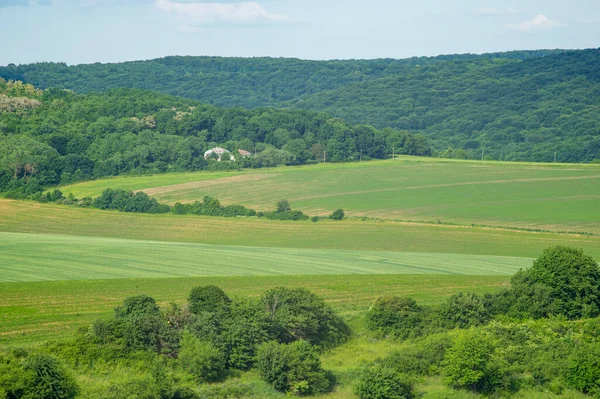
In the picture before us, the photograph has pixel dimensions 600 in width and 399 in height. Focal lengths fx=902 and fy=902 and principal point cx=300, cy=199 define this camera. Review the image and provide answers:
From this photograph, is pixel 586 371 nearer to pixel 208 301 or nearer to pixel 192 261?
pixel 208 301

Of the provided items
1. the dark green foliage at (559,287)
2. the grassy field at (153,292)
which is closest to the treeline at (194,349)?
the grassy field at (153,292)

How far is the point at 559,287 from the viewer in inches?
1581

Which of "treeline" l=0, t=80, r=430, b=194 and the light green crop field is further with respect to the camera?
"treeline" l=0, t=80, r=430, b=194

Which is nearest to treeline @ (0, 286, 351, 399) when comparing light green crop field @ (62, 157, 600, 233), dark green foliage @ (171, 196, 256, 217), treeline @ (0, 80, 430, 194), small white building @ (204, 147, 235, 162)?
light green crop field @ (62, 157, 600, 233)

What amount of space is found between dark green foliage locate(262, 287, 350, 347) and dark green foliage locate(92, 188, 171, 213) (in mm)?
43232

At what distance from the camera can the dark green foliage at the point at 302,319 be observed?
34.4 m

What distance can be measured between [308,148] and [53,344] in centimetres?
8734

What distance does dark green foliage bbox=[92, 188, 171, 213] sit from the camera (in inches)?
3088

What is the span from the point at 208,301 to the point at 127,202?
150 feet

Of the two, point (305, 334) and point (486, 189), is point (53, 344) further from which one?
point (486, 189)

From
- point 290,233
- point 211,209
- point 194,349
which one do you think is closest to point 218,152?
point 211,209

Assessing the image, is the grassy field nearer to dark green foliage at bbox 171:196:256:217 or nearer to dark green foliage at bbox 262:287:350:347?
dark green foliage at bbox 262:287:350:347

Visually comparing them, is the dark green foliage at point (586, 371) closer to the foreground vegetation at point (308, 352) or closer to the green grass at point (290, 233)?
the foreground vegetation at point (308, 352)

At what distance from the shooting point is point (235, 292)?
41000 millimetres
